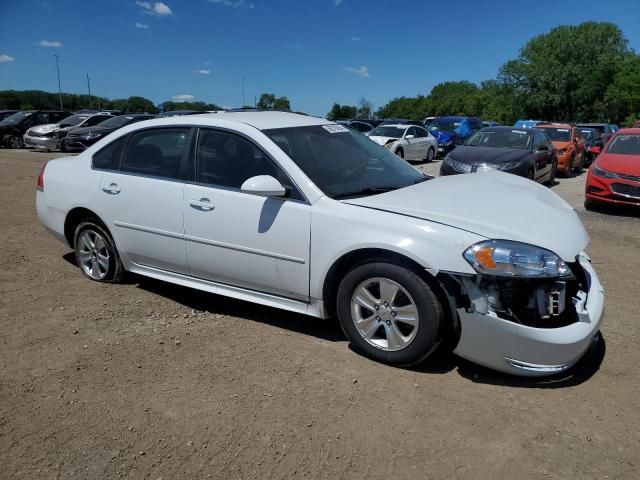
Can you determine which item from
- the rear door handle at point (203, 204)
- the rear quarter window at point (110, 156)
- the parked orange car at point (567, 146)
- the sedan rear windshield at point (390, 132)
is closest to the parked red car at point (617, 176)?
the parked orange car at point (567, 146)

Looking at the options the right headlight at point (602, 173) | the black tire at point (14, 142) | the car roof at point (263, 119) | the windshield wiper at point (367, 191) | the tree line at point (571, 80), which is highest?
the tree line at point (571, 80)

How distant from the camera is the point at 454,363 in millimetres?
3445

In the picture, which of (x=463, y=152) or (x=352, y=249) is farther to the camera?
(x=463, y=152)

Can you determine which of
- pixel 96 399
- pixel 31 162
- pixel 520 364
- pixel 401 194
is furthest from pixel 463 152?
pixel 31 162

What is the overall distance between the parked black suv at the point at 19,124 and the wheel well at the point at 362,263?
22.6m

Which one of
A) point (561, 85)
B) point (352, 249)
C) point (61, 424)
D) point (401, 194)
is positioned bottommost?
point (61, 424)

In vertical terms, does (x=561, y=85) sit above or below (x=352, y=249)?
above

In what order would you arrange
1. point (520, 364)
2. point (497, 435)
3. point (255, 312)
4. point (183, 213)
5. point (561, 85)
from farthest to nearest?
point (561, 85) → point (255, 312) → point (183, 213) → point (520, 364) → point (497, 435)

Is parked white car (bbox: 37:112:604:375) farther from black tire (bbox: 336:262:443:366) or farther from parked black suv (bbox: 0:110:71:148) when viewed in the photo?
parked black suv (bbox: 0:110:71:148)

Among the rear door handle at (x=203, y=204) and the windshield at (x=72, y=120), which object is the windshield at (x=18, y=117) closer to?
the windshield at (x=72, y=120)

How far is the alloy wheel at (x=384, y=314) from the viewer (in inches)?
126

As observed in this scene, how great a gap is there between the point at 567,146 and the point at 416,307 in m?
13.7

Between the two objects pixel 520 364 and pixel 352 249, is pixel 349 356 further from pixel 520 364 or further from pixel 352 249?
pixel 520 364

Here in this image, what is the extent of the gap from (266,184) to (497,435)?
6.60ft
